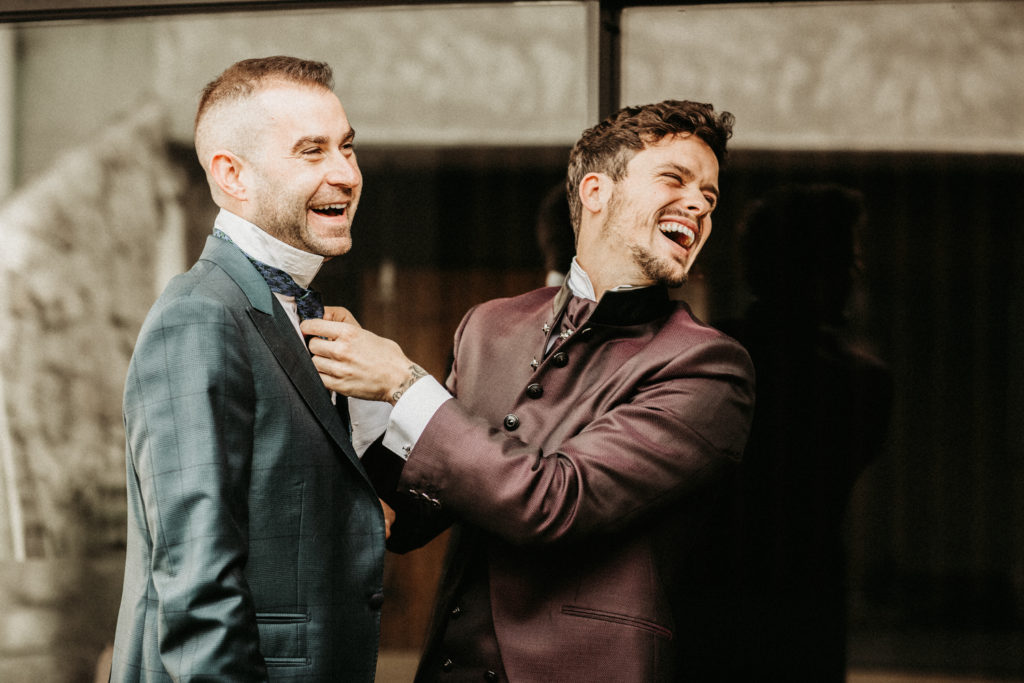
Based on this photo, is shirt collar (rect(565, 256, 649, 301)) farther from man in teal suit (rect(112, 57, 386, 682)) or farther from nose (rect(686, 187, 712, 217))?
man in teal suit (rect(112, 57, 386, 682))

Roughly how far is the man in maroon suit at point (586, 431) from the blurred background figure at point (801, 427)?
759 mm

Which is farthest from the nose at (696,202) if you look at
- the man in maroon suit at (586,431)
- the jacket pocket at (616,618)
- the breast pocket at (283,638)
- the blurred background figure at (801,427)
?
the breast pocket at (283,638)

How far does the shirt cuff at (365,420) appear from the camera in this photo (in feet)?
7.36

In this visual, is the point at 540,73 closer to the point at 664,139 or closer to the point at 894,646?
the point at 664,139

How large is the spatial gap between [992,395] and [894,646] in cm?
85

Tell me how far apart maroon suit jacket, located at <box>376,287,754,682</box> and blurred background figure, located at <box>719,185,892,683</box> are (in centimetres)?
82

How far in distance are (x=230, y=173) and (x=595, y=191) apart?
0.89 metres

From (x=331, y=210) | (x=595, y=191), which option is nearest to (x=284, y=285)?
(x=331, y=210)

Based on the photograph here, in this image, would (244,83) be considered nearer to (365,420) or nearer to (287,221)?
(287,221)

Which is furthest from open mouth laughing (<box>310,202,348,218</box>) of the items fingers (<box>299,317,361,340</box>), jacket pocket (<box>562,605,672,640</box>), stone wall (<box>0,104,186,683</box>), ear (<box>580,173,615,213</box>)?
stone wall (<box>0,104,186,683</box>)

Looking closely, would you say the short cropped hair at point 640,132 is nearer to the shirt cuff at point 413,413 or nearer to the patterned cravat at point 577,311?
the patterned cravat at point 577,311

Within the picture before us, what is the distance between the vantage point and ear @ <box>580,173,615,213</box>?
235 cm

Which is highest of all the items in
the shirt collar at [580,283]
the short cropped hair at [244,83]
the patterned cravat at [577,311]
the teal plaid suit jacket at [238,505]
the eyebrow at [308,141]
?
the short cropped hair at [244,83]

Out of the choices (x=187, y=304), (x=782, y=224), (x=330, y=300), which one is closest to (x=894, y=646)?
(x=782, y=224)
